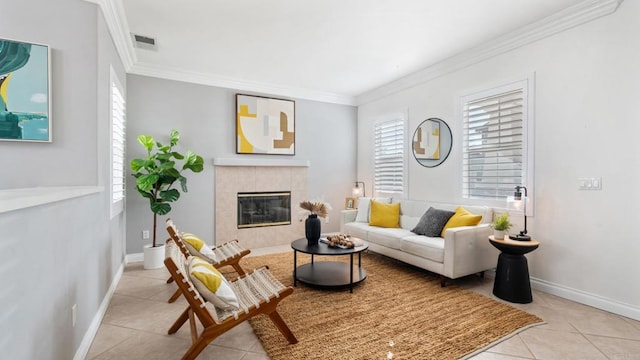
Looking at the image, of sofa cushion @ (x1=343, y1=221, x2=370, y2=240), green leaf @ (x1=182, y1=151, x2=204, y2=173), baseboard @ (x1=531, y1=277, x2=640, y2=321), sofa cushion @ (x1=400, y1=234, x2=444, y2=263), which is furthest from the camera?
sofa cushion @ (x1=343, y1=221, x2=370, y2=240)

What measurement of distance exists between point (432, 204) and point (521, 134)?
141cm

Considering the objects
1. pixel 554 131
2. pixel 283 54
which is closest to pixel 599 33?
pixel 554 131

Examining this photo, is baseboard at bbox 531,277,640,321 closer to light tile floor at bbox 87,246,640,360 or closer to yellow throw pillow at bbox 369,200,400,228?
light tile floor at bbox 87,246,640,360

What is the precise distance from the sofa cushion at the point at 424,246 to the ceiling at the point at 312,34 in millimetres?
2403

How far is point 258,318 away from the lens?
2.54 m

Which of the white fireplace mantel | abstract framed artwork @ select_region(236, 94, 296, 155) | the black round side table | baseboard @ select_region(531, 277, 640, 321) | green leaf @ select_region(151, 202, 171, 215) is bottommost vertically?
baseboard @ select_region(531, 277, 640, 321)

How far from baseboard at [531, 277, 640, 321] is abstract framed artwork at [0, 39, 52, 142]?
480cm

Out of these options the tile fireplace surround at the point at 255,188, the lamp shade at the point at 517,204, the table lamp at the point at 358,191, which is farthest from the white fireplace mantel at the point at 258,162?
the lamp shade at the point at 517,204

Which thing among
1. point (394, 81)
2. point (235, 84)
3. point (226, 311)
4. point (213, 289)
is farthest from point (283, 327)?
point (394, 81)

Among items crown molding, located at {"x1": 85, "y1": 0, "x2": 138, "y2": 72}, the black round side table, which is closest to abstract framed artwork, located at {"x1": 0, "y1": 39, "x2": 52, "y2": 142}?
crown molding, located at {"x1": 85, "y1": 0, "x2": 138, "y2": 72}

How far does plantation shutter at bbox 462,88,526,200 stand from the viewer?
344 cm

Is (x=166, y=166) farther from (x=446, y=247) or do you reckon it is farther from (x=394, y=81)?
(x=394, y=81)

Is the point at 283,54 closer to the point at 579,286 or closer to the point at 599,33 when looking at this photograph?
the point at 599,33

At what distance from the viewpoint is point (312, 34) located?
343 cm
